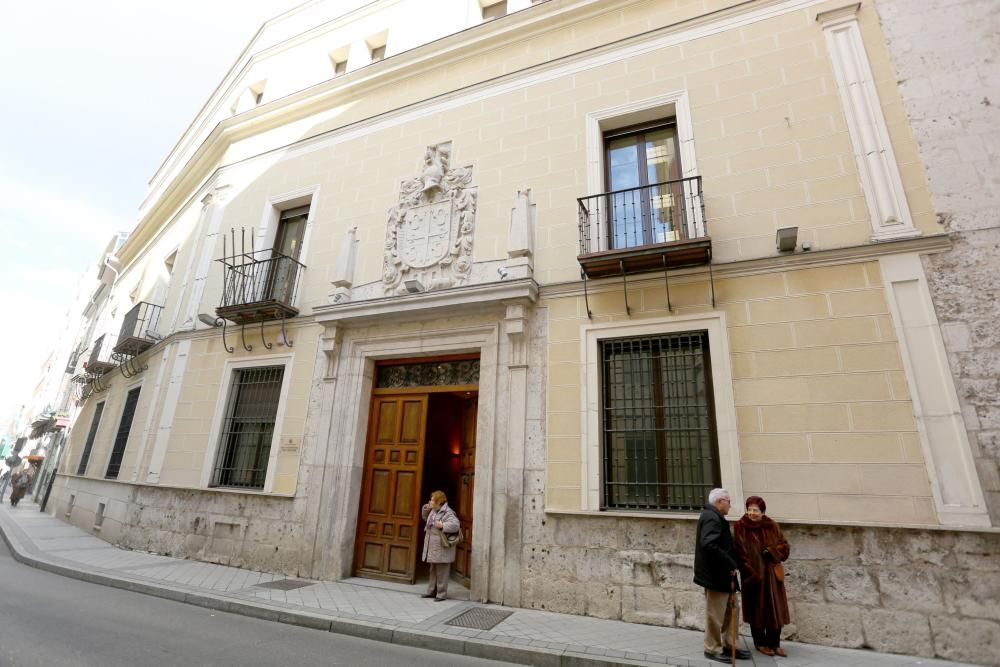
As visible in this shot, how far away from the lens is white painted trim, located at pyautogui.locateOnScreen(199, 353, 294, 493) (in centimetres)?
826

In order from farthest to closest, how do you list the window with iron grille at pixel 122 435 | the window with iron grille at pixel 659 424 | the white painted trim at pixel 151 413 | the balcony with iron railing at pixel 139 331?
the window with iron grille at pixel 122 435, the balcony with iron railing at pixel 139 331, the white painted trim at pixel 151 413, the window with iron grille at pixel 659 424

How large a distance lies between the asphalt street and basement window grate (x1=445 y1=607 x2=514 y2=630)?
0.58 metres

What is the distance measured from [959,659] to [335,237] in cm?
985

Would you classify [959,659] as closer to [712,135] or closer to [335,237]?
[712,135]

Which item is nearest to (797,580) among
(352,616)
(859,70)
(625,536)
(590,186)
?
(625,536)

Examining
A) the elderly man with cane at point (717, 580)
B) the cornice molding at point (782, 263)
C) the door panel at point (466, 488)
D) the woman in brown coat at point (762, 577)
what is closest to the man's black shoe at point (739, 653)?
the elderly man with cane at point (717, 580)

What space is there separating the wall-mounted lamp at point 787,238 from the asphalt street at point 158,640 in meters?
5.48

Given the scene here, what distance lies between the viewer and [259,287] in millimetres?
9641

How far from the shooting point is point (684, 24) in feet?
24.8

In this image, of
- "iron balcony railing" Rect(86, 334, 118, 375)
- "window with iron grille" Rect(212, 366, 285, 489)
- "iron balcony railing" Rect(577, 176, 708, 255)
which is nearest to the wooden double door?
"window with iron grille" Rect(212, 366, 285, 489)

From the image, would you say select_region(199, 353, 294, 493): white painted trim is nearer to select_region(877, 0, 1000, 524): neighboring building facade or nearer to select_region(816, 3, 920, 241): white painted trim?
select_region(816, 3, 920, 241): white painted trim

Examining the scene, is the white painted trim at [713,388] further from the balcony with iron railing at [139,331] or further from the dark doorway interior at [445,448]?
the balcony with iron railing at [139,331]

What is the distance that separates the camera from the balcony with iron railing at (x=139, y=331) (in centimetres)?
1150

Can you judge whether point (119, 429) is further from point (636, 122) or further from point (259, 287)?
point (636, 122)
